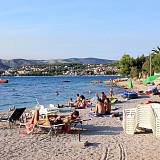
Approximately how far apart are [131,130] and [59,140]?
2819 mm

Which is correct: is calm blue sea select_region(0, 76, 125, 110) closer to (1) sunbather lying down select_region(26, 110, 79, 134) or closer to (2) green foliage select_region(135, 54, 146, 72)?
(2) green foliage select_region(135, 54, 146, 72)

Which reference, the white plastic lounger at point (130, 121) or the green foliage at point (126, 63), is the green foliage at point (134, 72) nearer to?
the green foliage at point (126, 63)

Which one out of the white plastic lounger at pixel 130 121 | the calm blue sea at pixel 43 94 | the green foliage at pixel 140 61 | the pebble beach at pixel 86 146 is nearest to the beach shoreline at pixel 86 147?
the pebble beach at pixel 86 146

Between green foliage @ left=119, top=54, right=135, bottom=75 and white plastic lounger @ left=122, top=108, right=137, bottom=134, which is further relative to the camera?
green foliage @ left=119, top=54, right=135, bottom=75

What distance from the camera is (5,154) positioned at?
39.6ft

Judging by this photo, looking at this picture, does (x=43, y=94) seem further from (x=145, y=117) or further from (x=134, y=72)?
(x=134, y=72)

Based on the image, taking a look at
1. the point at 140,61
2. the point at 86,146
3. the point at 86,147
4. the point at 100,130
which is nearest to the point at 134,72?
the point at 140,61

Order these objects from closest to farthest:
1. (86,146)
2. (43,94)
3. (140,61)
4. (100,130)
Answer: (86,146) → (100,130) → (43,94) → (140,61)

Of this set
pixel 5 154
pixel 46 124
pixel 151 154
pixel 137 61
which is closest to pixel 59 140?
pixel 46 124

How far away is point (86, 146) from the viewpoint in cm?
1312

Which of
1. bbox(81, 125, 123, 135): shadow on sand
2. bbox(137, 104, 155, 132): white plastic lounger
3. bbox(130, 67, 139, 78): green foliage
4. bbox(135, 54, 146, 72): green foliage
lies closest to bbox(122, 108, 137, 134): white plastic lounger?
bbox(137, 104, 155, 132): white plastic lounger

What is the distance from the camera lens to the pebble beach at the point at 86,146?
11.7m

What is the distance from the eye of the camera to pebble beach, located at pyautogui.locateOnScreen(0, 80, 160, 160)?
38.4 ft

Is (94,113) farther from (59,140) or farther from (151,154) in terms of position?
(151,154)
